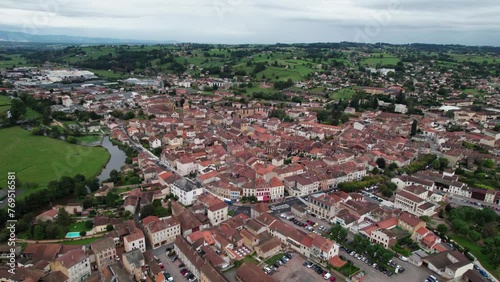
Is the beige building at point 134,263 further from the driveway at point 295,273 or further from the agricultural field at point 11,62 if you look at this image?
the agricultural field at point 11,62

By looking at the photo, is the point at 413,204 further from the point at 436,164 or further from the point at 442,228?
the point at 436,164

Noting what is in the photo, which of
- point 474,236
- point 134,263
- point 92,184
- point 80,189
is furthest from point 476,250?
point 80,189

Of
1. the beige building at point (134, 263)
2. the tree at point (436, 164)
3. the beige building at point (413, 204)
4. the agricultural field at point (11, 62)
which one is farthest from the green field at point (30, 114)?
the agricultural field at point (11, 62)

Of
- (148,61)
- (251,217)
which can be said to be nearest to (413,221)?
(251,217)

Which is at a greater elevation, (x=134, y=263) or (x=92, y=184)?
(x=134, y=263)

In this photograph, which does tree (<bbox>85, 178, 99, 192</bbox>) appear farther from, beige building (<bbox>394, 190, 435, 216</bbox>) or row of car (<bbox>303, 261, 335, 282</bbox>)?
beige building (<bbox>394, 190, 435, 216</bbox>)

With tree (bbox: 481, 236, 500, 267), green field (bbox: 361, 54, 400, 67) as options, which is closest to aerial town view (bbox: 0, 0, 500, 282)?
tree (bbox: 481, 236, 500, 267)
